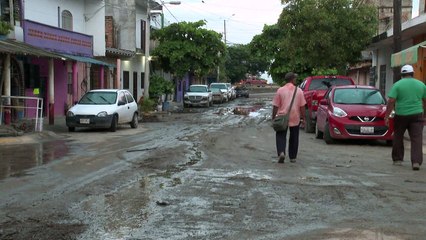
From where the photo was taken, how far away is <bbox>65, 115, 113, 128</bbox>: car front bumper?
710 inches

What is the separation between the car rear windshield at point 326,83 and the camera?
1823 centimetres

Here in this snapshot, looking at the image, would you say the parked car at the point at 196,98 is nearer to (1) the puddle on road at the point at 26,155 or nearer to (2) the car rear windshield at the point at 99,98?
(2) the car rear windshield at the point at 99,98

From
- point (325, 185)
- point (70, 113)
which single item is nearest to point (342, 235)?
point (325, 185)

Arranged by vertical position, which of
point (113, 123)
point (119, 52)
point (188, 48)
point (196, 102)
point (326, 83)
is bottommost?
point (196, 102)

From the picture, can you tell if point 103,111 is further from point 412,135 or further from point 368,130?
point 412,135

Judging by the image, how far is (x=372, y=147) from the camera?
1326cm

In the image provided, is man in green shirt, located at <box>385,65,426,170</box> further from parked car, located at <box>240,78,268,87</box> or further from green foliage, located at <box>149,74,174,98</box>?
parked car, located at <box>240,78,268,87</box>

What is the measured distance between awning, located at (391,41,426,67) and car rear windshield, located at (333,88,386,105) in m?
1.22

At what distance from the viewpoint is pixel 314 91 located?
58.1 ft

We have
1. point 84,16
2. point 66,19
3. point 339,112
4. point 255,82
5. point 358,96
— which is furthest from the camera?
point 255,82

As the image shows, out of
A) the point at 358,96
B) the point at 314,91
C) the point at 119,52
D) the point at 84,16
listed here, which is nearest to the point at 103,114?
the point at 314,91

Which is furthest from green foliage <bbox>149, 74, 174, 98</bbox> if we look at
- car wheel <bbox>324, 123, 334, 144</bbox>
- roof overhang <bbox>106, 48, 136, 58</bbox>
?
car wheel <bbox>324, 123, 334, 144</bbox>

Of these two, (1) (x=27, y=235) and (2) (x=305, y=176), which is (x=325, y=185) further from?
(1) (x=27, y=235)

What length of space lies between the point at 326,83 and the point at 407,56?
424 centimetres
